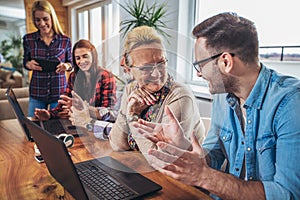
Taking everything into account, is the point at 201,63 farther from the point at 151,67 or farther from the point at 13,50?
the point at 13,50

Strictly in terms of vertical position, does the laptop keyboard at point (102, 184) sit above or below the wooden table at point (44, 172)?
above

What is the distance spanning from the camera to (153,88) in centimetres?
81

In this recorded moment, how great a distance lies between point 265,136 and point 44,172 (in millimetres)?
760

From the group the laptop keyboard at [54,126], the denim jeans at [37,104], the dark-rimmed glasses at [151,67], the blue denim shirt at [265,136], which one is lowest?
the denim jeans at [37,104]

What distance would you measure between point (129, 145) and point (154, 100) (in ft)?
1.10

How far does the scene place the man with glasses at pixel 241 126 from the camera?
74 centimetres

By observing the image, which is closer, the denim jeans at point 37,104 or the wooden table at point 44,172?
the wooden table at point 44,172

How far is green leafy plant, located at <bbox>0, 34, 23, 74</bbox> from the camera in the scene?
17.1 feet

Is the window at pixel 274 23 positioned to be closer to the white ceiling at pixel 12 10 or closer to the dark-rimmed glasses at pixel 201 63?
the dark-rimmed glasses at pixel 201 63

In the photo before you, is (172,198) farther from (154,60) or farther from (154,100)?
(154,60)

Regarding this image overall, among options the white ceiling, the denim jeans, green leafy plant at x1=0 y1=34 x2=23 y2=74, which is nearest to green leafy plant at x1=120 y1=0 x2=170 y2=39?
the denim jeans

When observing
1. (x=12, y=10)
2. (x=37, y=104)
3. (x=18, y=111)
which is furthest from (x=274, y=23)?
(x=12, y=10)

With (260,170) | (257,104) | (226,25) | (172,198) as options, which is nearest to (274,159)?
A: (260,170)

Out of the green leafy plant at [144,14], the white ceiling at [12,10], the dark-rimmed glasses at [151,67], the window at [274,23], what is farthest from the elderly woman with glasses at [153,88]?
the white ceiling at [12,10]
